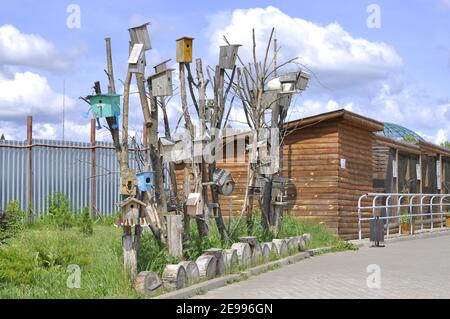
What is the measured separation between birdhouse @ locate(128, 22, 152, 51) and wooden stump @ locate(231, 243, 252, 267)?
3558mm

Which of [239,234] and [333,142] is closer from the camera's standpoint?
[239,234]

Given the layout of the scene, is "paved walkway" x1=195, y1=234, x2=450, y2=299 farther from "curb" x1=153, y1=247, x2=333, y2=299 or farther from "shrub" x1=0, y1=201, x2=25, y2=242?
"shrub" x1=0, y1=201, x2=25, y2=242

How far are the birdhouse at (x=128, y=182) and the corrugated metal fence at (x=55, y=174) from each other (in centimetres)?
1023

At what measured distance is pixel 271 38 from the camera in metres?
15.3

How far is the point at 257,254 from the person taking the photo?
12.5 m

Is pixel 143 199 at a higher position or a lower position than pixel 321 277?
higher

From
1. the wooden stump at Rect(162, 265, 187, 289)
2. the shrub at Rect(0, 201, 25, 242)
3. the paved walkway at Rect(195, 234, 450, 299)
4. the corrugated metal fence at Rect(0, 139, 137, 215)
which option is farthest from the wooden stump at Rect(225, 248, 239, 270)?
the corrugated metal fence at Rect(0, 139, 137, 215)

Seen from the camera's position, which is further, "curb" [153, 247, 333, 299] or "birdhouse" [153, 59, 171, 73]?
"birdhouse" [153, 59, 171, 73]

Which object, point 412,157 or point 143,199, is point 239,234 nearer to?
point 143,199

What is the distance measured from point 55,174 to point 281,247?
362 inches

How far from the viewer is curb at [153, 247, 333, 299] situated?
909cm

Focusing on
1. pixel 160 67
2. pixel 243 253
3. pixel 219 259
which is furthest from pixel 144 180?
pixel 243 253
